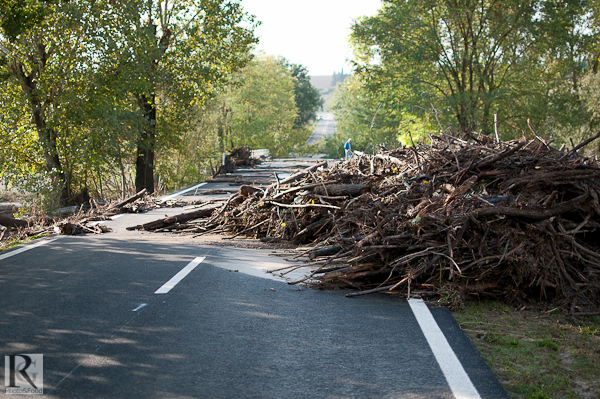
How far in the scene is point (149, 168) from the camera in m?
28.0

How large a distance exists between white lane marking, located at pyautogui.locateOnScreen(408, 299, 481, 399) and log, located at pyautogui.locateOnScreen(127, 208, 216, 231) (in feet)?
24.8

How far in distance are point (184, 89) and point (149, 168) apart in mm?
5571

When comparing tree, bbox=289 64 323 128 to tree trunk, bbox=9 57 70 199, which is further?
tree, bbox=289 64 323 128

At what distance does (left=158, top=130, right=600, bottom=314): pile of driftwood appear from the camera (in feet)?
18.7

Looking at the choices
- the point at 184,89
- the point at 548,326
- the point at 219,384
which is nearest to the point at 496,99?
the point at 184,89

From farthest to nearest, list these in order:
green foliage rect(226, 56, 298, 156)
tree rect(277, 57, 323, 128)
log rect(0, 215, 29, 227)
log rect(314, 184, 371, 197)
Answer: tree rect(277, 57, 323, 128) → green foliage rect(226, 56, 298, 156) → log rect(0, 215, 29, 227) → log rect(314, 184, 371, 197)

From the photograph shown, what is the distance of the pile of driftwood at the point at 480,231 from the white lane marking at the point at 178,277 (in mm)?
1830

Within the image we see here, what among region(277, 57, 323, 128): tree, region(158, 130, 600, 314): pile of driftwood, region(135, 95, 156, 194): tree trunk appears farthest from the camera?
region(277, 57, 323, 128): tree

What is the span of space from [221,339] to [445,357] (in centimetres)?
193

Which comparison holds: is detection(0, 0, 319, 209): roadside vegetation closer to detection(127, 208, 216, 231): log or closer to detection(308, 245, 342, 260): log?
detection(127, 208, 216, 231): log

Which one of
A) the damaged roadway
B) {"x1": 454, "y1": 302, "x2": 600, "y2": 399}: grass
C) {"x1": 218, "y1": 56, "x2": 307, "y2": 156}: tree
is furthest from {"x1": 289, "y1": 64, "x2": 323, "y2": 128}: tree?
{"x1": 454, "y1": 302, "x2": 600, "y2": 399}: grass

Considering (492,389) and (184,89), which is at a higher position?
(184,89)

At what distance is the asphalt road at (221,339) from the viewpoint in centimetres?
355

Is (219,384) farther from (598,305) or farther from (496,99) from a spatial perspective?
(496,99)
